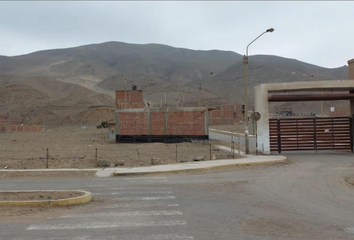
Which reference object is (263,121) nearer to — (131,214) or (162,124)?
(162,124)

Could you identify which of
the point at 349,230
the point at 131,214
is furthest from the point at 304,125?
the point at 131,214

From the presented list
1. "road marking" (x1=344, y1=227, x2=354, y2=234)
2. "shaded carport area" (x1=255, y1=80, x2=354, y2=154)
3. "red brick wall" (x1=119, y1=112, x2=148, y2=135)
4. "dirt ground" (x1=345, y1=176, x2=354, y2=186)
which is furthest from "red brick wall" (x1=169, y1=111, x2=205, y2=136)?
"road marking" (x1=344, y1=227, x2=354, y2=234)

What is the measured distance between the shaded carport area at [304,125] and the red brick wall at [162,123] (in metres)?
12.5

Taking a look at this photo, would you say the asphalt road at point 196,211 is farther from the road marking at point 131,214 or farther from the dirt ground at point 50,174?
the dirt ground at point 50,174

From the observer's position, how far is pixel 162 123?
129 feet

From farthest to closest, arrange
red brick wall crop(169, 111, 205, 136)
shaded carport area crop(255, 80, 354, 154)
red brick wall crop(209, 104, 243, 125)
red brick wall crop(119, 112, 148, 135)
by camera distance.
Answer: red brick wall crop(209, 104, 243, 125)
red brick wall crop(119, 112, 148, 135)
red brick wall crop(169, 111, 205, 136)
shaded carport area crop(255, 80, 354, 154)

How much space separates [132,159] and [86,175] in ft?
18.7

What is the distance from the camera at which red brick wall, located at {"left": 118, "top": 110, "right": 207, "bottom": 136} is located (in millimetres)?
38719

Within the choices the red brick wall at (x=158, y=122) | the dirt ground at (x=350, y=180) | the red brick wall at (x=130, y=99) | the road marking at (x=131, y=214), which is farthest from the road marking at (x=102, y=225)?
the red brick wall at (x=130, y=99)

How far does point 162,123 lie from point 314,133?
56.9 feet

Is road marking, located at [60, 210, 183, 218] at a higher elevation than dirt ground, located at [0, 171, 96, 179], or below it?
higher

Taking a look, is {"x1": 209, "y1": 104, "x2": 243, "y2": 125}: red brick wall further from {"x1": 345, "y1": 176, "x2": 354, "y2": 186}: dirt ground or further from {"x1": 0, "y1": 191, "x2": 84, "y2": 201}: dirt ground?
{"x1": 0, "y1": 191, "x2": 84, "y2": 201}: dirt ground

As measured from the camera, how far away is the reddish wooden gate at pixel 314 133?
85.3 feet

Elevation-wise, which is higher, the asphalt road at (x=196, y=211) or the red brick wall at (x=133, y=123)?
the red brick wall at (x=133, y=123)
